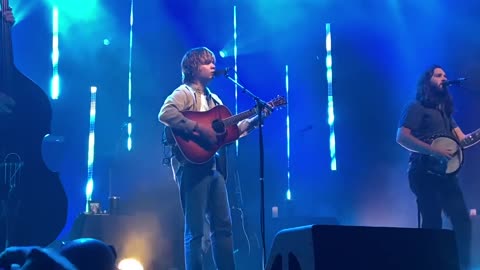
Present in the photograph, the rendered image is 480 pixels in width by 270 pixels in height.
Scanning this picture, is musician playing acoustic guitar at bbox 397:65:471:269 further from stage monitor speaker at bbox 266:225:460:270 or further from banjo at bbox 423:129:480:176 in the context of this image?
stage monitor speaker at bbox 266:225:460:270

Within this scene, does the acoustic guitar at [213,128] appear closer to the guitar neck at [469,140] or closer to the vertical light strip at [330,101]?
the guitar neck at [469,140]

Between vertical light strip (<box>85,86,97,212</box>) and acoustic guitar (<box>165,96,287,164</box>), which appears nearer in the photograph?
acoustic guitar (<box>165,96,287,164</box>)

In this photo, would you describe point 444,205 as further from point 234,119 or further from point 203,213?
point 203,213

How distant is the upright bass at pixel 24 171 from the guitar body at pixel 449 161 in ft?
9.56

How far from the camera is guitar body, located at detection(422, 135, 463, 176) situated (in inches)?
192

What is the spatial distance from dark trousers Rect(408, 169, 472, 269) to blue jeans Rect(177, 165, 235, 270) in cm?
167

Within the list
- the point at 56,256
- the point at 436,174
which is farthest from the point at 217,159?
the point at 56,256

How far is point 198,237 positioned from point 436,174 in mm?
2056

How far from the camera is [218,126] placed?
4.52 meters

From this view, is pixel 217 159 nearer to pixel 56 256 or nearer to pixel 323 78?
pixel 56 256

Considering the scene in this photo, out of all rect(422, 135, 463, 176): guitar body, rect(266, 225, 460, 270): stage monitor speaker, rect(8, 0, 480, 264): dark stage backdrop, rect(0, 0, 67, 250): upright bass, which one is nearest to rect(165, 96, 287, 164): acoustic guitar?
rect(0, 0, 67, 250): upright bass

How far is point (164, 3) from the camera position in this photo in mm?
8156

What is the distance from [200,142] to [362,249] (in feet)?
7.71

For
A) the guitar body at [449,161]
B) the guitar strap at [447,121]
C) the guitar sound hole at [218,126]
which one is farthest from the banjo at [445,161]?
the guitar sound hole at [218,126]
